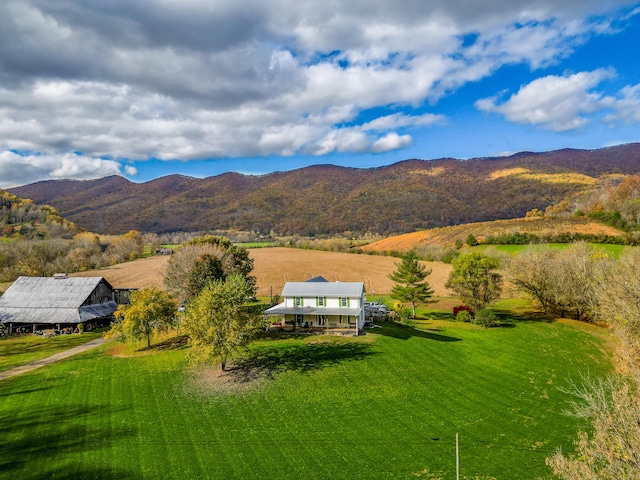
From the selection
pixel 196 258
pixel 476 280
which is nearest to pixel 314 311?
pixel 196 258

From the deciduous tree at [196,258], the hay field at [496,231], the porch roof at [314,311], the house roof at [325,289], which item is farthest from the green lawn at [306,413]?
the hay field at [496,231]

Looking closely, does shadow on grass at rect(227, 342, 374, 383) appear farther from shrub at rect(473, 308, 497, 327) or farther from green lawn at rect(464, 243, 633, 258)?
green lawn at rect(464, 243, 633, 258)

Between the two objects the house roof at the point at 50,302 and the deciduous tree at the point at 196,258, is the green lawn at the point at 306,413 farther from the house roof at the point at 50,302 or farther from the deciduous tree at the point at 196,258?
the deciduous tree at the point at 196,258

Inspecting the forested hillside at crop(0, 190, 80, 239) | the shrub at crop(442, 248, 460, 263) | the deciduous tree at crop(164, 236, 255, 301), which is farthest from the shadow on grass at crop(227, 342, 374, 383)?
the forested hillside at crop(0, 190, 80, 239)

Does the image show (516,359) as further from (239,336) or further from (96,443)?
(96,443)

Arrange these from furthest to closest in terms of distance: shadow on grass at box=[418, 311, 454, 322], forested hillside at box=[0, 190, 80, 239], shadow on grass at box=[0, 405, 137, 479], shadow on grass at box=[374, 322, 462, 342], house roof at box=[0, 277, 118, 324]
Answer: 1. forested hillside at box=[0, 190, 80, 239]
2. shadow on grass at box=[418, 311, 454, 322]
3. house roof at box=[0, 277, 118, 324]
4. shadow on grass at box=[374, 322, 462, 342]
5. shadow on grass at box=[0, 405, 137, 479]

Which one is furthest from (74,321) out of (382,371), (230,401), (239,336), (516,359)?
(516,359)

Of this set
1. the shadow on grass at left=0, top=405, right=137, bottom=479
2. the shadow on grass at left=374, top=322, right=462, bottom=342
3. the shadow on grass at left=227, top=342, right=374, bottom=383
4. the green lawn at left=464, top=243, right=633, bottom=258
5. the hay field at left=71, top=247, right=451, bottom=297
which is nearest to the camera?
the shadow on grass at left=0, top=405, right=137, bottom=479
